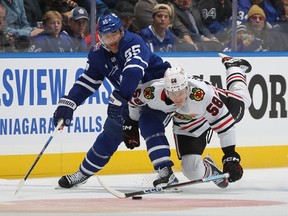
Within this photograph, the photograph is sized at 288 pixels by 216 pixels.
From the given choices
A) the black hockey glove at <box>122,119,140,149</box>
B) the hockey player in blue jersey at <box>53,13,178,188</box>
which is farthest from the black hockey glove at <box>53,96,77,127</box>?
the black hockey glove at <box>122,119,140,149</box>

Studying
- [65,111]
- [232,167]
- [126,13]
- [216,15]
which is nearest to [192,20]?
[216,15]

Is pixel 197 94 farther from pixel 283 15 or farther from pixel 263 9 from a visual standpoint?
pixel 283 15

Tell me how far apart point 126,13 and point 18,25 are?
92 cm

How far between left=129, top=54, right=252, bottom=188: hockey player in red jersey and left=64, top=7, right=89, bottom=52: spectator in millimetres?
1373

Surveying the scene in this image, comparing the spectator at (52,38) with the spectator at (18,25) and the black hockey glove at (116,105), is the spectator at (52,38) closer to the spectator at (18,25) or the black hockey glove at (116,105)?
the spectator at (18,25)

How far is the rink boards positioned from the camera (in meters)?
8.52

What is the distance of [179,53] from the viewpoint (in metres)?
9.07

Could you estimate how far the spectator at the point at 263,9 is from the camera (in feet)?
31.0

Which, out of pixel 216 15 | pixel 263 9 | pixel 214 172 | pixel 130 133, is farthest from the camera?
pixel 263 9

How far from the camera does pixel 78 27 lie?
881 cm

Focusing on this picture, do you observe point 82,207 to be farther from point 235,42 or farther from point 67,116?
point 235,42

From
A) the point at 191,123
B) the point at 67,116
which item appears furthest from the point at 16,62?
the point at 191,123

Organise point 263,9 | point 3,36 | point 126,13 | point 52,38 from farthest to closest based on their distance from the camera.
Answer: point 263,9
point 126,13
point 52,38
point 3,36

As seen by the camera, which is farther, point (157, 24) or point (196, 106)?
point (157, 24)
